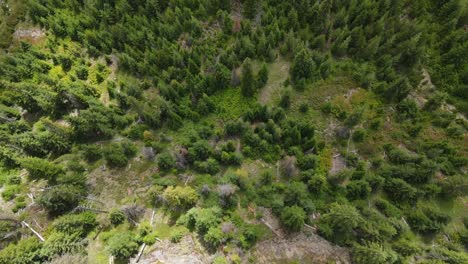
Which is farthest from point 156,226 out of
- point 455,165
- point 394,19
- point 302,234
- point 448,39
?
point 448,39

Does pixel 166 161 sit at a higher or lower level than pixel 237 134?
lower

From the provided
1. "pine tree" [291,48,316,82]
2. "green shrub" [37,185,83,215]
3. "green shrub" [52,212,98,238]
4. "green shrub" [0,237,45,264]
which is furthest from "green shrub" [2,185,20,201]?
"pine tree" [291,48,316,82]

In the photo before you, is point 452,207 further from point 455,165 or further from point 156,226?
point 156,226

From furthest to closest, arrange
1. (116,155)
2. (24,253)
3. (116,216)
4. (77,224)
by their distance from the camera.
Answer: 1. (116,155)
2. (116,216)
3. (77,224)
4. (24,253)

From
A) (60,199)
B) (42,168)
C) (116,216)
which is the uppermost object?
(42,168)

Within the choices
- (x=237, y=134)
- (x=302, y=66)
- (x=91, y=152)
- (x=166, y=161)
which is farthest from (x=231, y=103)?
(x=91, y=152)

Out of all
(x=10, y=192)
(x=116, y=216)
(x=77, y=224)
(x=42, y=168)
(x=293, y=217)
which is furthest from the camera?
(x=10, y=192)

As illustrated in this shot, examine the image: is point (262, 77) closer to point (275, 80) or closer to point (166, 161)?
point (275, 80)
